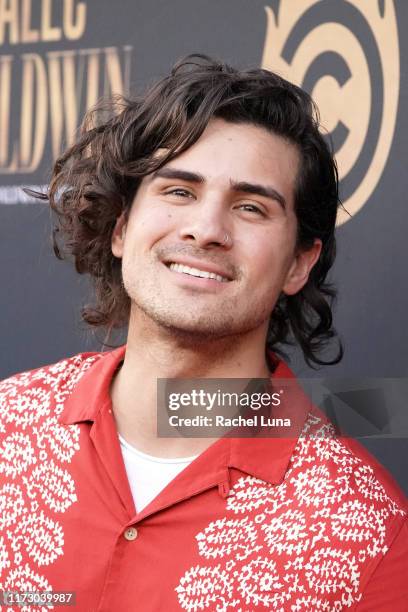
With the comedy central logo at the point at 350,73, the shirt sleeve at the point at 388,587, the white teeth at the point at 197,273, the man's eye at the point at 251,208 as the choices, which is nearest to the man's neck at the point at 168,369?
the white teeth at the point at 197,273

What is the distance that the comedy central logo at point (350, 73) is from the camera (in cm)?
248

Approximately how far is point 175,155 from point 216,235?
0.21 m

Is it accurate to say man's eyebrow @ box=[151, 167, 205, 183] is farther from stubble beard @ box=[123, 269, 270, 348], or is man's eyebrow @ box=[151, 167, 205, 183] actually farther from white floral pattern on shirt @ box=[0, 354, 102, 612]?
white floral pattern on shirt @ box=[0, 354, 102, 612]

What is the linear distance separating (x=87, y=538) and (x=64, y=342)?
1.05 meters

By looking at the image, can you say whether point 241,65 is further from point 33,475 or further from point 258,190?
point 33,475

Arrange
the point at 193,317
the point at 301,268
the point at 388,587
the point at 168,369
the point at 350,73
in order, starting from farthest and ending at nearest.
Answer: the point at 350,73
the point at 301,268
the point at 168,369
the point at 193,317
the point at 388,587

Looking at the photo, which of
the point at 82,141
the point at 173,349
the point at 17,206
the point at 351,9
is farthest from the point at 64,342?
the point at 351,9

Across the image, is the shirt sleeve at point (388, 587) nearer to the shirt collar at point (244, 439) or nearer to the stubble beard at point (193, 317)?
the shirt collar at point (244, 439)

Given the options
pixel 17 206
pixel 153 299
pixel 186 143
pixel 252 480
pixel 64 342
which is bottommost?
pixel 64 342

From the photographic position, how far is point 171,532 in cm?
187

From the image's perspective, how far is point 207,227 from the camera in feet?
6.42

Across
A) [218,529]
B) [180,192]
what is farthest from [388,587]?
[180,192]

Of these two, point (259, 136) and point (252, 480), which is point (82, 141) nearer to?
point (259, 136)

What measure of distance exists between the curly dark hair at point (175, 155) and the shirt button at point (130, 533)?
2.22 ft
